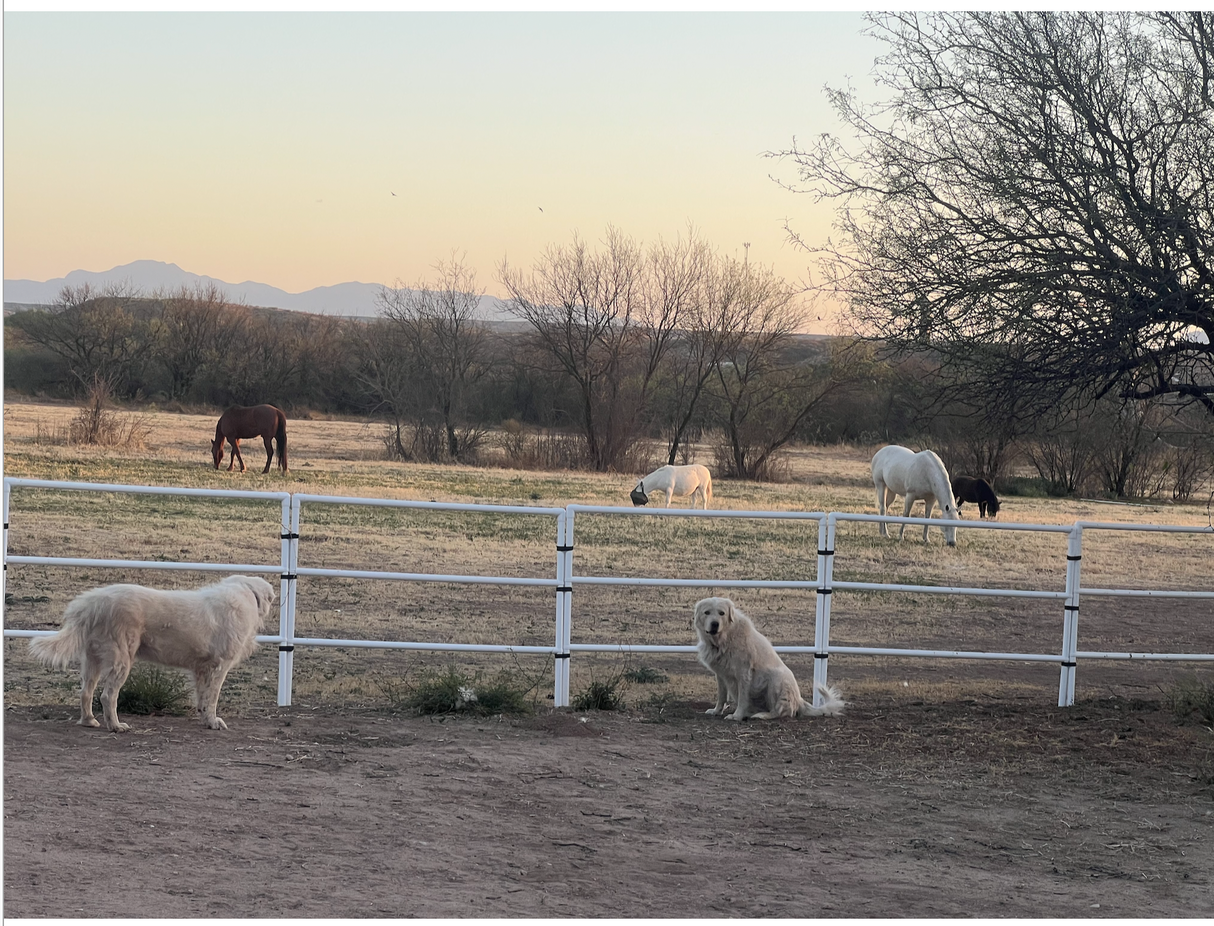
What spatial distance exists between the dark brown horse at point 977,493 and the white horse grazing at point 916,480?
9.28 ft

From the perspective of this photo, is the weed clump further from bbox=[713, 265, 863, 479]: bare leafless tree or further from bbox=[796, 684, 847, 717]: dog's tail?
bbox=[713, 265, 863, 479]: bare leafless tree

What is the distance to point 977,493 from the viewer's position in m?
24.1

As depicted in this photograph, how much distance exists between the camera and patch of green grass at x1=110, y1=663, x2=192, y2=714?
7141mm

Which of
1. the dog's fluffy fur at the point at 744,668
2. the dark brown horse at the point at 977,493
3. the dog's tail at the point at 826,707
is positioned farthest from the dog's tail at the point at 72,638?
the dark brown horse at the point at 977,493

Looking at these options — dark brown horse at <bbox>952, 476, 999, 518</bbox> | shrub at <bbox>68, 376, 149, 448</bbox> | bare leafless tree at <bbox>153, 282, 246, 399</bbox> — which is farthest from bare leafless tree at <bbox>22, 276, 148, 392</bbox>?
dark brown horse at <bbox>952, 476, 999, 518</bbox>

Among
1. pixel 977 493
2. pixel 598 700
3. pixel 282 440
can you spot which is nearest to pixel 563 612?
pixel 598 700

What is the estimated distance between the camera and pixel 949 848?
5293 mm

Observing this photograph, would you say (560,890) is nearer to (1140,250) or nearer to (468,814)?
(468,814)

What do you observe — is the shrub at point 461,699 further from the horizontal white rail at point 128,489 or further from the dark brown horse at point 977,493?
the dark brown horse at point 977,493

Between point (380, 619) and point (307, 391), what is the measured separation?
49135 mm

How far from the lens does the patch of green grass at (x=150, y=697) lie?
23.4ft

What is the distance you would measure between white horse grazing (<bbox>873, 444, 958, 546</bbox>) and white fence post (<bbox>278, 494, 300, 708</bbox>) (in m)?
13.6

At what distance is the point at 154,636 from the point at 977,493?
66.5 ft

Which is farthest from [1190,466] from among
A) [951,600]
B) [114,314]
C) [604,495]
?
[114,314]
